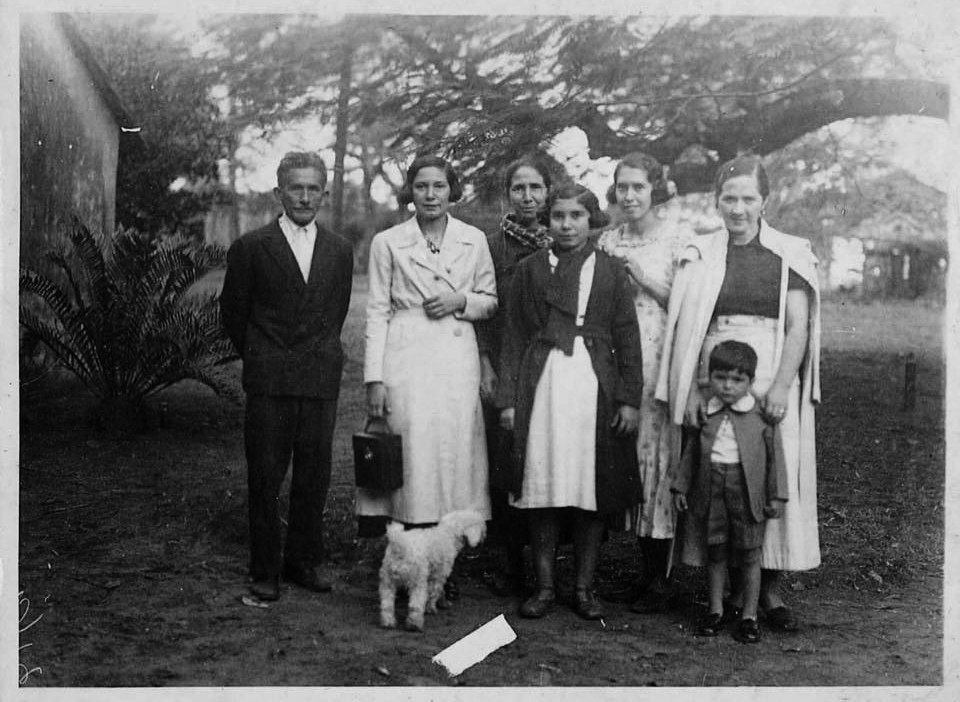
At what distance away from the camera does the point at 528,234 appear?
4.36m

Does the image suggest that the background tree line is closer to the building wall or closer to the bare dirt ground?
the building wall

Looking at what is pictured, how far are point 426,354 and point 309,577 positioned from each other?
1.13 m

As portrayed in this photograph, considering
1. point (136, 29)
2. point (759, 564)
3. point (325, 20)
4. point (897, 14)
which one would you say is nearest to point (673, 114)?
point (897, 14)

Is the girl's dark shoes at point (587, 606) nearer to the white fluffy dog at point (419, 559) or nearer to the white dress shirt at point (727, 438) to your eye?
the white fluffy dog at point (419, 559)

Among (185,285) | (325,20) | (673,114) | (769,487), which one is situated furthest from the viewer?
(185,285)

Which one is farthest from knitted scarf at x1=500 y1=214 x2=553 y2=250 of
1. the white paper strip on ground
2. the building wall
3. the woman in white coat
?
the building wall

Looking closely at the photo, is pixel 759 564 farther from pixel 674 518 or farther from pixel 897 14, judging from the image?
pixel 897 14

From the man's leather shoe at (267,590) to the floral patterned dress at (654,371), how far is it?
158cm

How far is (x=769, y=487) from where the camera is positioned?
3.87 m

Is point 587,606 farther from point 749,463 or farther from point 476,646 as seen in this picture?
point 749,463

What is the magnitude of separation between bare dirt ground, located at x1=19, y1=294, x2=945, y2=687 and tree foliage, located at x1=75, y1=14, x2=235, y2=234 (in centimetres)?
106

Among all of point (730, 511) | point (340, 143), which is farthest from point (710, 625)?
point (340, 143)

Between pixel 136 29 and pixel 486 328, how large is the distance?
2.17 metres

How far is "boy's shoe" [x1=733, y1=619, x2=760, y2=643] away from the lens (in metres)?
3.91
